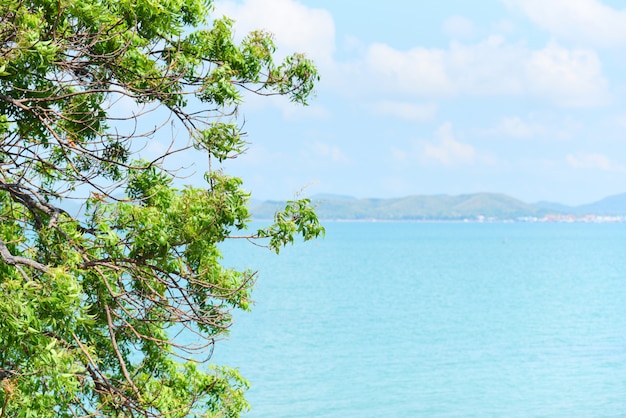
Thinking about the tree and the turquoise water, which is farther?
the turquoise water

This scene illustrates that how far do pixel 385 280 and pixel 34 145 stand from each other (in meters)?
69.5

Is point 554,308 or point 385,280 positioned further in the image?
point 385,280

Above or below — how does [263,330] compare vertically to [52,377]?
below

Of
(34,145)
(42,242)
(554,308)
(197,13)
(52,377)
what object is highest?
(197,13)

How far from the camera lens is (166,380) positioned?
1097 cm

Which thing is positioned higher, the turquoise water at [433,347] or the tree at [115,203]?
the tree at [115,203]

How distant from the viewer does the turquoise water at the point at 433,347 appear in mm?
29641

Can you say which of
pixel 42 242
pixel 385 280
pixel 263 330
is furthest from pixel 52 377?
pixel 385 280

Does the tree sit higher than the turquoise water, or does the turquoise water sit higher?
the tree

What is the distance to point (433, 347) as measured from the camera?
133ft

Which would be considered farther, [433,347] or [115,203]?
[433,347]

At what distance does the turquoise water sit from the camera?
29.6 metres

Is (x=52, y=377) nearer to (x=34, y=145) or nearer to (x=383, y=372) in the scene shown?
(x=34, y=145)

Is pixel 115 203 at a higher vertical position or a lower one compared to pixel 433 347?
higher
